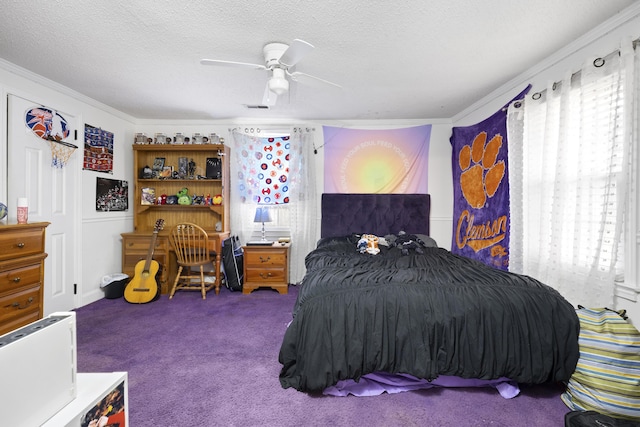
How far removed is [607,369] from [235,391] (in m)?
2.03

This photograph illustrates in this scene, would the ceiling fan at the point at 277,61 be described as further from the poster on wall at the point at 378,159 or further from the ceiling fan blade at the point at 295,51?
the poster on wall at the point at 378,159

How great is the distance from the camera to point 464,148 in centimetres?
360

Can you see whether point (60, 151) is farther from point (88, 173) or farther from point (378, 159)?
point (378, 159)

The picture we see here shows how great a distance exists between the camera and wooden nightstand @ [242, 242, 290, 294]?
12.0ft

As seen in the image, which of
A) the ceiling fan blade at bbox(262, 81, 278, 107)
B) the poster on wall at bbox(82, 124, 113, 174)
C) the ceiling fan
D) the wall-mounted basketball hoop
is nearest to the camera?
the ceiling fan

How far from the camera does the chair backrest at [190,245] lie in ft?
11.2

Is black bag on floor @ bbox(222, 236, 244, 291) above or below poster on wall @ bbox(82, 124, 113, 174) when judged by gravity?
below

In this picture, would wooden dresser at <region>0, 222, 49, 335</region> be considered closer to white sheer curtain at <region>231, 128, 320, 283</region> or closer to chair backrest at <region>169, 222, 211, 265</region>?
chair backrest at <region>169, 222, 211, 265</region>

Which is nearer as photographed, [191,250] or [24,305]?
[24,305]

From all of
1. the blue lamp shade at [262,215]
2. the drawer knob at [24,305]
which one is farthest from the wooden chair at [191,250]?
the drawer knob at [24,305]

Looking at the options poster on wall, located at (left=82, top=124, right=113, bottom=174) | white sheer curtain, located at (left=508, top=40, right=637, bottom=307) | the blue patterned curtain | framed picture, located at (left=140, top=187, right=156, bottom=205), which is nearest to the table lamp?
the blue patterned curtain

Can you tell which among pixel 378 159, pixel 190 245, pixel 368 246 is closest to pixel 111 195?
pixel 190 245

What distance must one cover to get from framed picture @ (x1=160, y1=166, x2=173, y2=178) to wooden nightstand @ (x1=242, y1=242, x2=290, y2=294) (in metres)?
1.47

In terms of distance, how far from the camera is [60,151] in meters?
2.91
